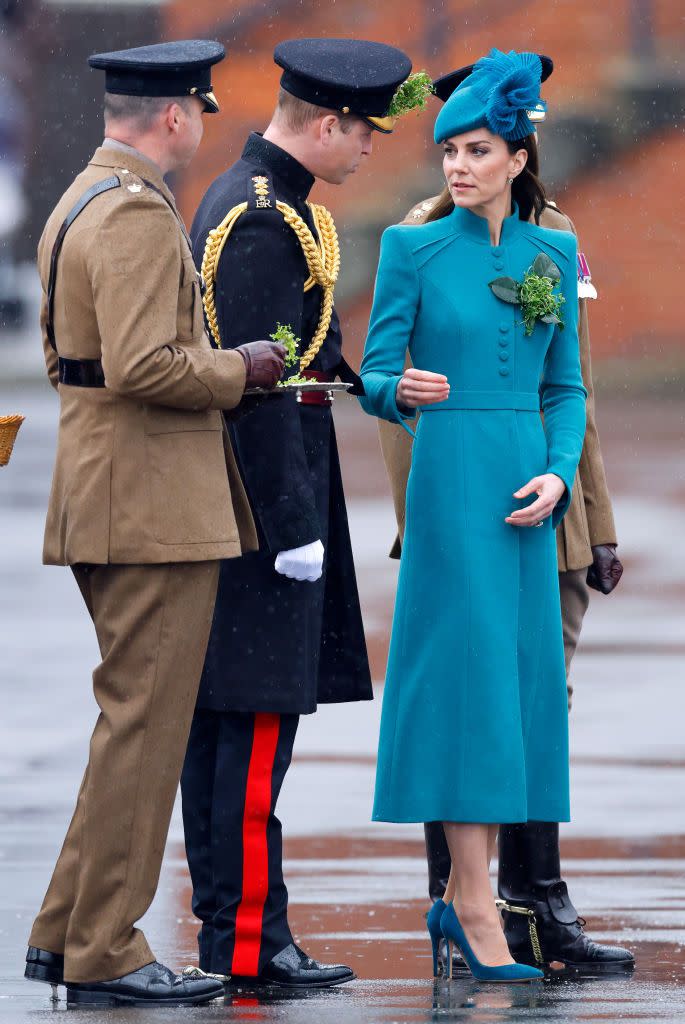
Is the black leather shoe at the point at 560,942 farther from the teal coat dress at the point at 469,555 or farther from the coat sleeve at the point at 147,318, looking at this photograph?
the coat sleeve at the point at 147,318

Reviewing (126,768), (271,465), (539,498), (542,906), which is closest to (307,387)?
(271,465)

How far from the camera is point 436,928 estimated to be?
500 centimetres

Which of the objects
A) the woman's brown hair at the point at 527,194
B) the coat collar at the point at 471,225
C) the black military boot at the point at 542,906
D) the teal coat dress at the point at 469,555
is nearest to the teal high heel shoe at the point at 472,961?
the teal coat dress at the point at 469,555

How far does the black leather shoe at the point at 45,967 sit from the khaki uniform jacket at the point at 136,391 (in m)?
0.82

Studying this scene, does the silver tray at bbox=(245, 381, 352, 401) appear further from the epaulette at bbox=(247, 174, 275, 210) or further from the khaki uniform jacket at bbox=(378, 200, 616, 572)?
the khaki uniform jacket at bbox=(378, 200, 616, 572)

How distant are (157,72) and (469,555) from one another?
1.22 metres

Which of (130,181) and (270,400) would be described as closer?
(130,181)

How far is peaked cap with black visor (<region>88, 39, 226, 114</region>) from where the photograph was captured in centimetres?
474

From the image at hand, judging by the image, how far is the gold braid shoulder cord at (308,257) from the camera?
5008mm

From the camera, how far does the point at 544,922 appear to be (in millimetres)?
5355

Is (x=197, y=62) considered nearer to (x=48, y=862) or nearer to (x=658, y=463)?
(x=48, y=862)

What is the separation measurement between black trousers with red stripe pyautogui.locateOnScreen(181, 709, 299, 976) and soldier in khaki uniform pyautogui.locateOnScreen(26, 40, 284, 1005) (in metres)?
0.25

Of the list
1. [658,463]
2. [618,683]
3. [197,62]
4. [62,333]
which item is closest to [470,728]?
[62,333]

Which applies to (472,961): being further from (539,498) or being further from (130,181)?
(130,181)
